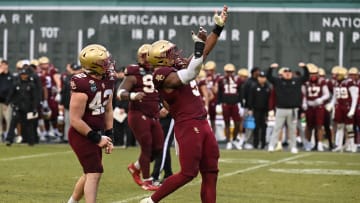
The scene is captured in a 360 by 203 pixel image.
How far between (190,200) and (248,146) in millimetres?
11819

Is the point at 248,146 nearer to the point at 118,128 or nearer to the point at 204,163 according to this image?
the point at 118,128

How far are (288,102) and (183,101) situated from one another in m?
12.2

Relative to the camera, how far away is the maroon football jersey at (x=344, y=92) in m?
22.4

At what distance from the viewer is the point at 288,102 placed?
70.2 feet

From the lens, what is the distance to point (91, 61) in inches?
369

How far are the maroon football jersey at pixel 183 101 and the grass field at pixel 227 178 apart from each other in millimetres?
2219

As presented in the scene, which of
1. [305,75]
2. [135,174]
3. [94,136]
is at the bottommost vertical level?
[135,174]

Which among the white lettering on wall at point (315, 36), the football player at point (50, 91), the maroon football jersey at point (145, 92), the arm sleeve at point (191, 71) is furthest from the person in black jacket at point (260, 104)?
the arm sleeve at point (191, 71)

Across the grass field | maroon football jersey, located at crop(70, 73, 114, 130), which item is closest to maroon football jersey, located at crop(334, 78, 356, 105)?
the grass field

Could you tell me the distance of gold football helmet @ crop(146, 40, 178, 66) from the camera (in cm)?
966

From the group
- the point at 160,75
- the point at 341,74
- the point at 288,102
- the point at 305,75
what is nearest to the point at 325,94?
the point at 341,74

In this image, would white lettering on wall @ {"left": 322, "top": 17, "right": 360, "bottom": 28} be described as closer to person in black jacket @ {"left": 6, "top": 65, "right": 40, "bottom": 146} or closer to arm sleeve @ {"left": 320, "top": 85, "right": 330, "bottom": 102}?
arm sleeve @ {"left": 320, "top": 85, "right": 330, "bottom": 102}

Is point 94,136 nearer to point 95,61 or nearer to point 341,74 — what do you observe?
point 95,61

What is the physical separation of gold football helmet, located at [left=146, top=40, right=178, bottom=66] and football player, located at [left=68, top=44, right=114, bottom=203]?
1.56ft
